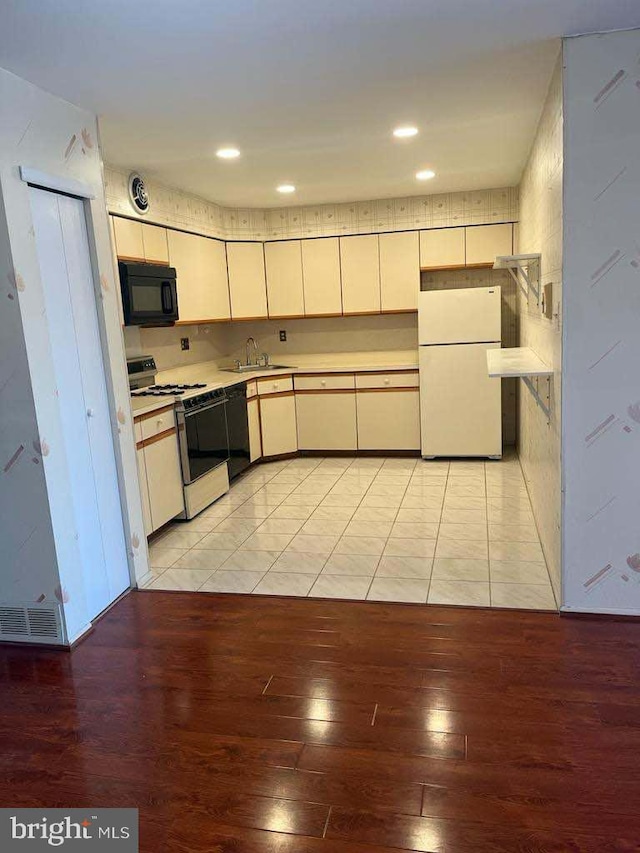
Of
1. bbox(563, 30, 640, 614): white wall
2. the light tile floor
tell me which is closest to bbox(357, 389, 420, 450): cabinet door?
the light tile floor

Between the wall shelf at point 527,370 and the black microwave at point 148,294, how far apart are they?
7.39 ft

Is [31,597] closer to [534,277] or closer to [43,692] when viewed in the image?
[43,692]

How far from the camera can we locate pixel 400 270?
19.6 ft

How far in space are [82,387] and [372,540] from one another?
1.91 meters

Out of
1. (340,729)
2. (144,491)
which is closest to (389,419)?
(144,491)

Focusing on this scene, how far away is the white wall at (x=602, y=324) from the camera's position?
98.2 inches

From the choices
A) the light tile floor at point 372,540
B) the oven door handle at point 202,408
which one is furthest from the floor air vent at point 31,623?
the oven door handle at point 202,408

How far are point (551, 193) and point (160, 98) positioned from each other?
187 centimetres

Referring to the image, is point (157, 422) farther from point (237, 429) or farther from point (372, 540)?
point (372, 540)

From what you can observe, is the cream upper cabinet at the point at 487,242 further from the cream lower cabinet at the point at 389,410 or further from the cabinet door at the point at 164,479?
the cabinet door at the point at 164,479

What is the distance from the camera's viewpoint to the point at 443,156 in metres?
4.36

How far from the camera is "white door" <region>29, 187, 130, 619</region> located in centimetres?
282

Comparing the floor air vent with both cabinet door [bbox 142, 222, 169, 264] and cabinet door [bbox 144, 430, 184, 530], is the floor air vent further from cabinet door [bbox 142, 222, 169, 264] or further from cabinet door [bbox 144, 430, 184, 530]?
cabinet door [bbox 142, 222, 169, 264]

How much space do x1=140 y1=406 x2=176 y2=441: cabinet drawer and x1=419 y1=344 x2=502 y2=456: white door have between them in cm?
240
